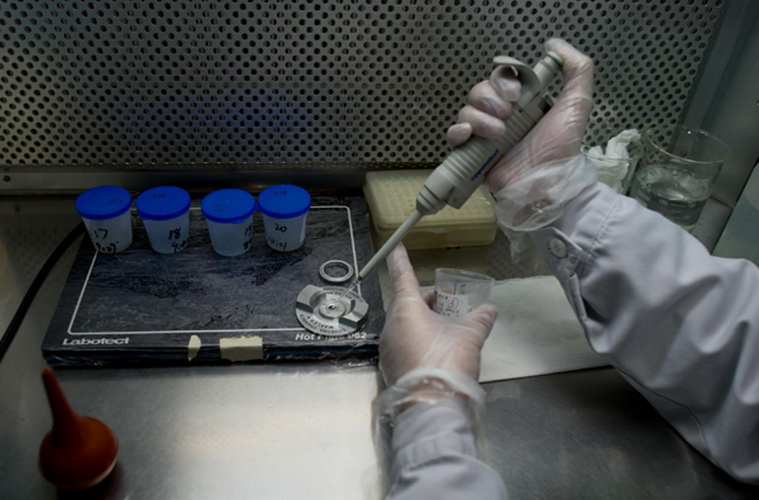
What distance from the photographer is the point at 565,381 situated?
87 cm

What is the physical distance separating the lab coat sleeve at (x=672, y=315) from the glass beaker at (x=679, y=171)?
14.4 inches

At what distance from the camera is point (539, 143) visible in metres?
0.86

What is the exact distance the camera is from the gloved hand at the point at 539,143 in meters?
0.80

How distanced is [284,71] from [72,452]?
712mm

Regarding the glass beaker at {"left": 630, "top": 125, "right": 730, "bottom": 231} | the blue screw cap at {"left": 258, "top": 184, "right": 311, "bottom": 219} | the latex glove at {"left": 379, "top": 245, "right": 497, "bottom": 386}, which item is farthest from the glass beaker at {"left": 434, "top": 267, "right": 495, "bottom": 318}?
the glass beaker at {"left": 630, "top": 125, "right": 730, "bottom": 231}

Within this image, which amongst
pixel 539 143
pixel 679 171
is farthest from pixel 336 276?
pixel 679 171

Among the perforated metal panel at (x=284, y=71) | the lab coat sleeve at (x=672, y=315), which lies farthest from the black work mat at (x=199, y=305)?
the lab coat sleeve at (x=672, y=315)

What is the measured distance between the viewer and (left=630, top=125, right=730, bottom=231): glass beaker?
43.1 inches

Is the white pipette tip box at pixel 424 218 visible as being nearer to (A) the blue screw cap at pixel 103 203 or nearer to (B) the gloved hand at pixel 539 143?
(B) the gloved hand at pixel 539 143

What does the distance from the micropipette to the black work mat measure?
22cm

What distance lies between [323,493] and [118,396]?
1.11 feet

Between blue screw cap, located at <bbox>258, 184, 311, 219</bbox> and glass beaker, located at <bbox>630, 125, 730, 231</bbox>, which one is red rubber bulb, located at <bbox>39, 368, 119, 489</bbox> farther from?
glass beaker, located at <bbox>630, 125, 730, 231</bbox>

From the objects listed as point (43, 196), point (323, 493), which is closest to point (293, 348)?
point (323, 493)

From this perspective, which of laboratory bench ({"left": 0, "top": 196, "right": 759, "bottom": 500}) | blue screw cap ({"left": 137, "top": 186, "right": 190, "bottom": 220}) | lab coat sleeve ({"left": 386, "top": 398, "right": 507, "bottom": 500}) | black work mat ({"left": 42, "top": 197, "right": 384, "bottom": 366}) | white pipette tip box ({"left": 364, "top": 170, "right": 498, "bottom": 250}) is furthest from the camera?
white pipette tip box ({"left": 364, "top": 170, "right": 498, "bottom": 250})
